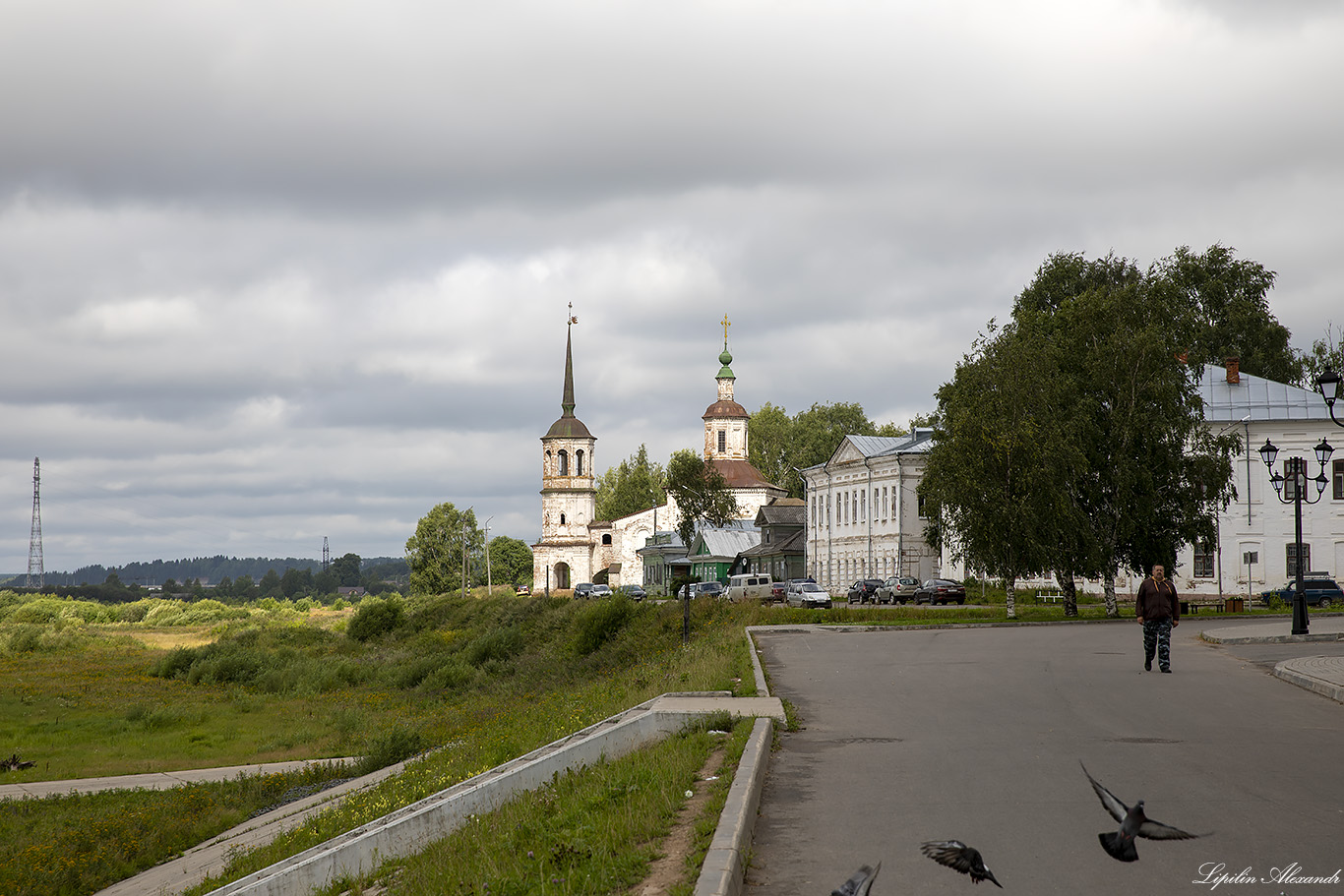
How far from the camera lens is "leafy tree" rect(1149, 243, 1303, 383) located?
6575 centimetres

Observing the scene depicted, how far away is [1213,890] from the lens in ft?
22.0

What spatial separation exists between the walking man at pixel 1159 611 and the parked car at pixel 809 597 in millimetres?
35955

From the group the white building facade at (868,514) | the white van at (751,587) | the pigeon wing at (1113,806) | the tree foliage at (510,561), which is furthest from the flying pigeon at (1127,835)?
the tree foliage at (510,561)

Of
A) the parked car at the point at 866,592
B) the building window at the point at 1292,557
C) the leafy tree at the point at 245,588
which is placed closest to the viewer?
the building window at the point at 1292,557

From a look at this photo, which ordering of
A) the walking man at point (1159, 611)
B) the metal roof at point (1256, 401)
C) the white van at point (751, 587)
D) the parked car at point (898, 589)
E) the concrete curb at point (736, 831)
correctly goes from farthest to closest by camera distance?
the white van at point (751, 587) → the parked car at point (898, 589) → the metal roof at point (1256, 401) → the walking man at point (1159, 611) → the concrete curb at point (736, 831)

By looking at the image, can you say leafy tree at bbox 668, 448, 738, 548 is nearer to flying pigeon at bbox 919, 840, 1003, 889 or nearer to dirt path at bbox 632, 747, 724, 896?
dirt path at bbox 632, 747, 724, 896

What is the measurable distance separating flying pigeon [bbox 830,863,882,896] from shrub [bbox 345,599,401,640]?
6623 centimetres

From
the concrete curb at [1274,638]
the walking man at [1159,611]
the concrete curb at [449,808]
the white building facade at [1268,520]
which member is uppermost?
the white building facade at [1268,520]

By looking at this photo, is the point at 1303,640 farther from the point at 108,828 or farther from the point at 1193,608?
the point at 108,828

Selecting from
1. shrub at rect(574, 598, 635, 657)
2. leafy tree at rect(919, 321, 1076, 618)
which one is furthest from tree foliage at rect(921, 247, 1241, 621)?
shrub at rect(574, 598, 635, 657)

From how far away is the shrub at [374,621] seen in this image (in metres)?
70.8

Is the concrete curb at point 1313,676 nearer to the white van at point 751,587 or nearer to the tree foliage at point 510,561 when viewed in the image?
the white van at point 751,587

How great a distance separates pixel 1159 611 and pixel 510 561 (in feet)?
476

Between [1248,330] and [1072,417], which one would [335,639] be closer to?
[1072,417]
